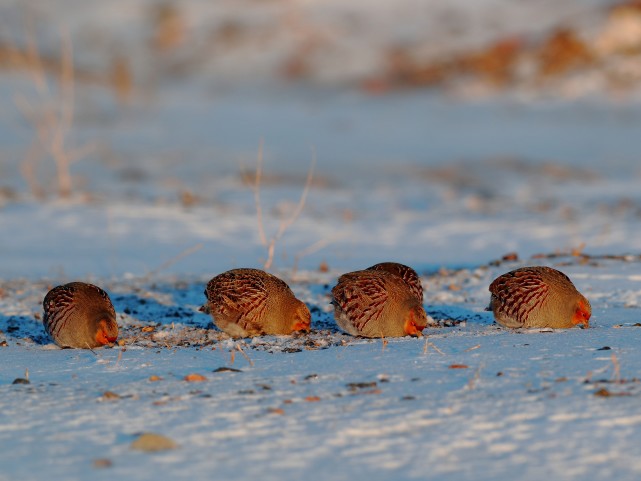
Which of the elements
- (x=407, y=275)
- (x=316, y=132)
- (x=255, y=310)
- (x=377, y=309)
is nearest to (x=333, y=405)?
(x=377, y=309)

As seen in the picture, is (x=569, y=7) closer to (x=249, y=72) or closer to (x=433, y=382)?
(x=249, y=72)

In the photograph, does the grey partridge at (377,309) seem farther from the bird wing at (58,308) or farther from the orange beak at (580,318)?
the bird wing at (58,308)

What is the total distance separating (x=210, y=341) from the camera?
6.95 meters

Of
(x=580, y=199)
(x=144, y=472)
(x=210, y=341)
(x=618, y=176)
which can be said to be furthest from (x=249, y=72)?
(x=144, y=472)

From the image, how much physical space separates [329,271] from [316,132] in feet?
69.0

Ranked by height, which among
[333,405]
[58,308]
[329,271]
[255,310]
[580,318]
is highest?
[329,271]

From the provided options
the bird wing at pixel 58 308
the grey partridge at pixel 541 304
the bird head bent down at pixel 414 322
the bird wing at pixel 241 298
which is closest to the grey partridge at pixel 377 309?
the bird head bent down at pixel 414 322

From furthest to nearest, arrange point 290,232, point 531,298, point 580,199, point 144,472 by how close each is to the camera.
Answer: point 580,199 → point 290,232 → point 531,298 → point 144,472

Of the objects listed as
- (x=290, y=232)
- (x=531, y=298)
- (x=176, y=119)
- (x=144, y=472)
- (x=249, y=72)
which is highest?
(x=249, y=72)

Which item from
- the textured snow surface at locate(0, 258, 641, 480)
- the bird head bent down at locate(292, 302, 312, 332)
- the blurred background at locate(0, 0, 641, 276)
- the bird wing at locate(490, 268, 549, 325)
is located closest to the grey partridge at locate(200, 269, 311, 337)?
the bird head bent down at locate(292, 302, 312, 332)

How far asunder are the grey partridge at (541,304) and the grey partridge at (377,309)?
643 millimetres

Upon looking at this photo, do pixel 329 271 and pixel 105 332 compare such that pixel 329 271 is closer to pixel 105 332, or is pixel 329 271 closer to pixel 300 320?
pixel 300 320

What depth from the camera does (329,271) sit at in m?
10.4

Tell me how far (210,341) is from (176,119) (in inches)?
1112
